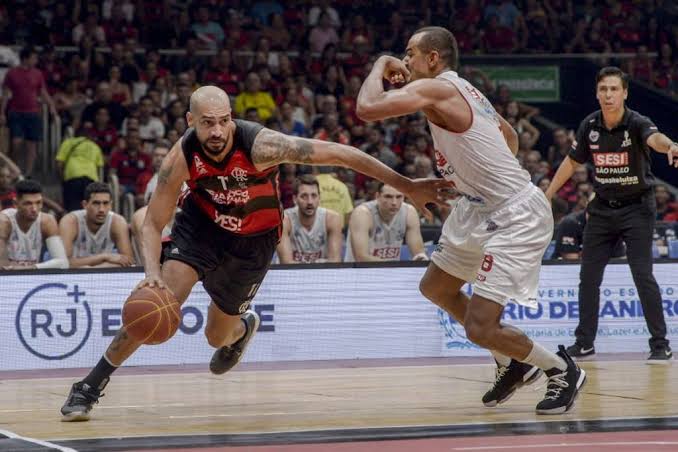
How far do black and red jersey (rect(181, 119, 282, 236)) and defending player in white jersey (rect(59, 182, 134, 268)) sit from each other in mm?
4219

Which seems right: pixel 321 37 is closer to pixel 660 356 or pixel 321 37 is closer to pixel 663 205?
pixel 663 205

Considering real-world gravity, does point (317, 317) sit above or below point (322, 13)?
below

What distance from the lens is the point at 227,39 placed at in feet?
59.3

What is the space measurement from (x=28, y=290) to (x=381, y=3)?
11.9 meters

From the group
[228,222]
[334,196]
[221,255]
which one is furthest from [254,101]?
[228,222]

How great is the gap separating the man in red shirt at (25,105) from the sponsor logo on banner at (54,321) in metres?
5.94

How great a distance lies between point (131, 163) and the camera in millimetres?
14922

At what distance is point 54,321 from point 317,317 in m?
2.21

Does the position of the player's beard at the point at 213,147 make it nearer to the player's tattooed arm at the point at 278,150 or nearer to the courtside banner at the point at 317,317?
the player's tattooed arm at the point at 278,150

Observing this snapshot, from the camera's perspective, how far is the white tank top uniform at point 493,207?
6.36 metres

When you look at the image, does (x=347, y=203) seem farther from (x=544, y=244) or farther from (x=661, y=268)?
(x=544, y=244)

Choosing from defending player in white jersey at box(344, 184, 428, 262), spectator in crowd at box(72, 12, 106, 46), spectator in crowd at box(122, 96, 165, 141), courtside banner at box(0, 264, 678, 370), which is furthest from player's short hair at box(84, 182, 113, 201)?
spectator in crowd at box(72, 12, 106, 46)

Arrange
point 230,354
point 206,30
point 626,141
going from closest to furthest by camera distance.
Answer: point 230,354 → point 626,141 → point 206,30

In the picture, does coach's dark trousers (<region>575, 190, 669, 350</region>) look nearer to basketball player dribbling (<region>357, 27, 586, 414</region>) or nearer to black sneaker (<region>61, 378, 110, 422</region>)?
basketball player dribbling (<region>357, 27, 586, 414</region>)
